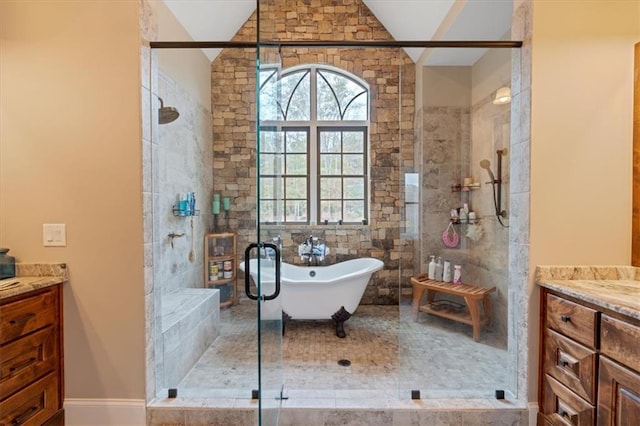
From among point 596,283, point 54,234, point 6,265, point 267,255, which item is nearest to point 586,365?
point 596,283

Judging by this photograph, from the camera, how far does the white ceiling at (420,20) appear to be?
259cm

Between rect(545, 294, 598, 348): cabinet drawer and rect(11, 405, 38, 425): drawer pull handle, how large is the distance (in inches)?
103

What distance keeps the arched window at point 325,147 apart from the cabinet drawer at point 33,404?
2698mm

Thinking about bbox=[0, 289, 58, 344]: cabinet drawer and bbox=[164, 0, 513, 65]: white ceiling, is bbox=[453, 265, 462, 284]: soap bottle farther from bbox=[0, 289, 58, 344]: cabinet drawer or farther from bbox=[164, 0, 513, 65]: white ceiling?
bbox=[0, 289, 58, 344]: cabinet drawer

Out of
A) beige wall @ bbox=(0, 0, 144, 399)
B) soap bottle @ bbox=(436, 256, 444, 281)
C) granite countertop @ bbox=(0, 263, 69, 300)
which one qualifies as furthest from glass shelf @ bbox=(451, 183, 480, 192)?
granite countertop @ bbox=(0, 263, 69, 300)

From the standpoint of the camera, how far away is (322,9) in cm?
381

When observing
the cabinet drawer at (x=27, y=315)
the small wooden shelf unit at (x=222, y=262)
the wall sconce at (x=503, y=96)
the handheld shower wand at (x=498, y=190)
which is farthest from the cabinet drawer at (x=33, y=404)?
the wall sconce at (x=503, y=96)

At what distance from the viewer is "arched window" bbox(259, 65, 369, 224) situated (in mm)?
3945

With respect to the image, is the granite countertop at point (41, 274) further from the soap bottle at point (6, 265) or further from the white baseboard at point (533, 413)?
the white baseboard at point (533, 413)

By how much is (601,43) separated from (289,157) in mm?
3018

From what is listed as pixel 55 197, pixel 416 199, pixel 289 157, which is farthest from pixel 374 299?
pixel 55 197

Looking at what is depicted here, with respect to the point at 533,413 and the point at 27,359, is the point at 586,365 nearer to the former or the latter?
the point at 533,413

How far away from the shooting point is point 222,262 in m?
3.27

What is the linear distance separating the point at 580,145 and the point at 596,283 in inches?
29.0
